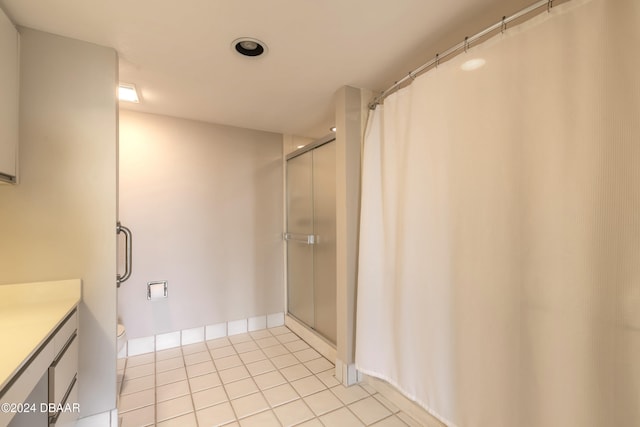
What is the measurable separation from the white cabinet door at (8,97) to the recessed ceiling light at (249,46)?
1.02m

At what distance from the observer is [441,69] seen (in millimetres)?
1438

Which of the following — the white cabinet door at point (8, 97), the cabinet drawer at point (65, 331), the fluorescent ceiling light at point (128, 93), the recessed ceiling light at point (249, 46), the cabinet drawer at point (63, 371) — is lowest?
the cabinet drawer at point (63, 371)

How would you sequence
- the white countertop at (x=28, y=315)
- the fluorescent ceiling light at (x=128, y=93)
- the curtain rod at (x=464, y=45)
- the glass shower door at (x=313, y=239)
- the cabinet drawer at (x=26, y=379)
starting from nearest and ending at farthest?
the cabinet drawer at (x=26, y=379) < the white countertop at (x=28, y=315) < the curtain rod at (x=464, y=45) < the fluorescent ceiling light at (x=128, y=93) < the glass shower door at (x=313, y=239)

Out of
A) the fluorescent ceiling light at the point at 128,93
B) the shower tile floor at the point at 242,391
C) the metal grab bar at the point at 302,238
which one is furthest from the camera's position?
the metal grab bar at the point at 302,238

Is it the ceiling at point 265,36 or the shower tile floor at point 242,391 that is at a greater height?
the ceiling at point 265,36

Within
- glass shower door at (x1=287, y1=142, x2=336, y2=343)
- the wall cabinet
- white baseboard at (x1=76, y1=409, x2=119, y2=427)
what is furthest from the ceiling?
white baseboard at (x1=76, y1=409, x2=119, y2=427)

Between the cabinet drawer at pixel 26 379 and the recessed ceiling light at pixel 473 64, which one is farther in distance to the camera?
the recessed ceiling light at pixel 473 64

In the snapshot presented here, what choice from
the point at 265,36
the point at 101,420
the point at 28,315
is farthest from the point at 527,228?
the point at 101,420

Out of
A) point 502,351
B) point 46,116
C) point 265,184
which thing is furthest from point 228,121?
point 502,351

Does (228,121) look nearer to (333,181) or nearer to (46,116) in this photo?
(333,181)

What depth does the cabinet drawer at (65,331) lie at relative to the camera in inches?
45.5

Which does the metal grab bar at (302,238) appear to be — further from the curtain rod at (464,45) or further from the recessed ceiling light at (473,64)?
the recessed ceiling light at (473,64)

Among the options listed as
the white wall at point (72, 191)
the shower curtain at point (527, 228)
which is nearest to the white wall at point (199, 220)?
the white wall at point (72, 191)

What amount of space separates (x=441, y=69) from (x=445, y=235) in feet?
2.87
